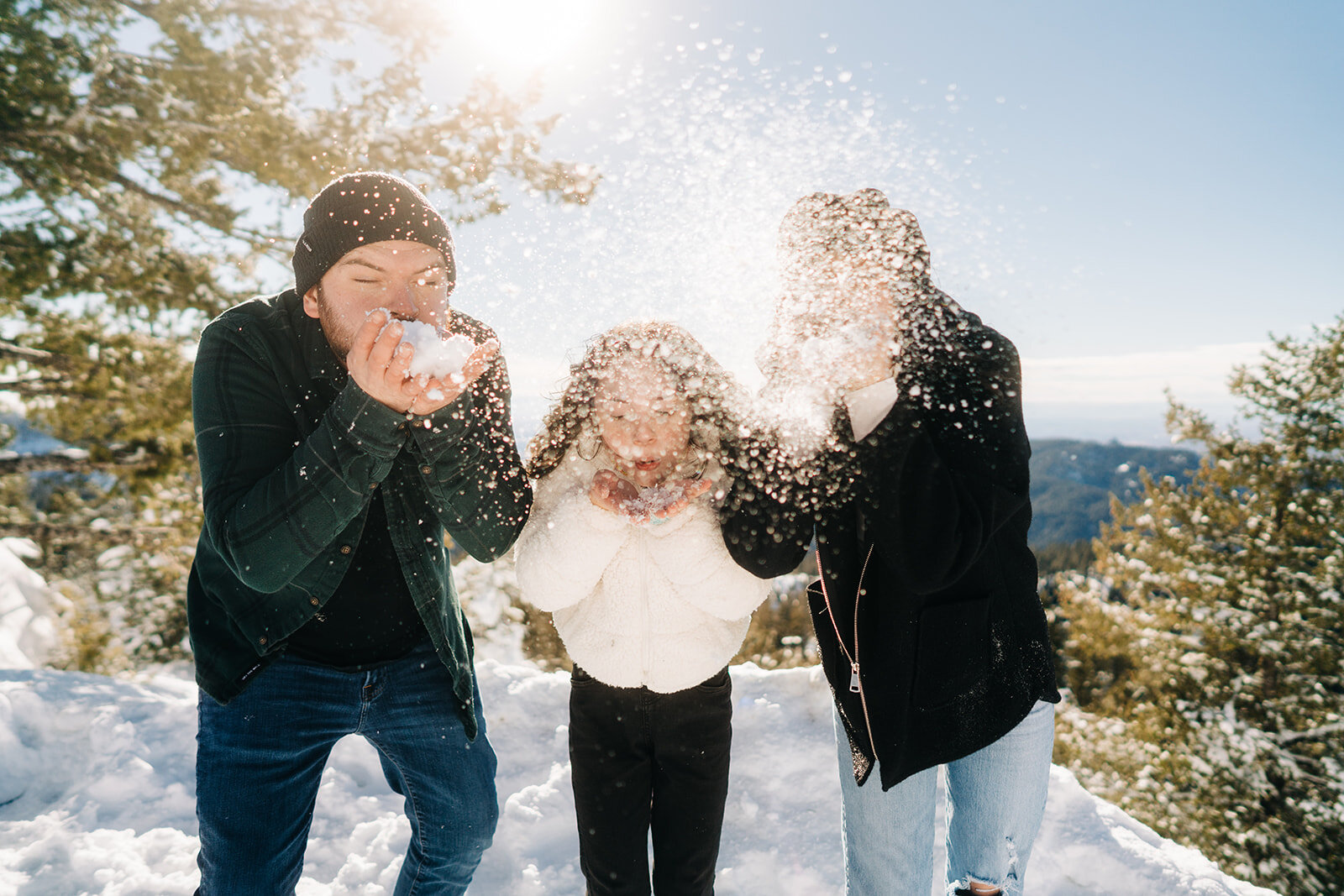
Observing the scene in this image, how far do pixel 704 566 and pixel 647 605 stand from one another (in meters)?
0.26

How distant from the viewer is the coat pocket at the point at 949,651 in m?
1.78

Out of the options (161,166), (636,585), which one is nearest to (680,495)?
(636,585)

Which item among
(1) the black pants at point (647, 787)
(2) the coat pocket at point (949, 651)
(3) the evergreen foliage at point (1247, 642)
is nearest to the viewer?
(2) the coat pocket at point (949, 651)

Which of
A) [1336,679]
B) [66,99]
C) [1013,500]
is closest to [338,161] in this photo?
[66,99]

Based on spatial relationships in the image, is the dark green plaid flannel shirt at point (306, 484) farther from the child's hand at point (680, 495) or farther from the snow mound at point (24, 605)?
the snow mound at point (24, 605)

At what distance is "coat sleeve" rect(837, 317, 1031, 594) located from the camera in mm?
1641

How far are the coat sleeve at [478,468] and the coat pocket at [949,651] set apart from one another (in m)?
1.30

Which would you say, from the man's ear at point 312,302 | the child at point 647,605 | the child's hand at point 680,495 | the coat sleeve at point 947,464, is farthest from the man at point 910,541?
the man's ear at point 312,302

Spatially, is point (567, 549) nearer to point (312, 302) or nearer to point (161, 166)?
point (312, 302)

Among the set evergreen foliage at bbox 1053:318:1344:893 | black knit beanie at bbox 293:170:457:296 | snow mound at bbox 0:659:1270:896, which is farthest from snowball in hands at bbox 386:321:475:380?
evergreen foliage at bbox 1053:318:1344:893

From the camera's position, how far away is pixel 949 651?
179 cm

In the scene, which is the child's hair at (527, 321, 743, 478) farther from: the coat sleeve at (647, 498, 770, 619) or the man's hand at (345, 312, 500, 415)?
the man's hand at (345, 312, 500, 415)

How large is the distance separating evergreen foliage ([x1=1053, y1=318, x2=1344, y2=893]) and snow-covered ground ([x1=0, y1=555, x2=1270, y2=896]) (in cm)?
1148

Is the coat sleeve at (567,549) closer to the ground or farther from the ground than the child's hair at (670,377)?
closer to the ground
